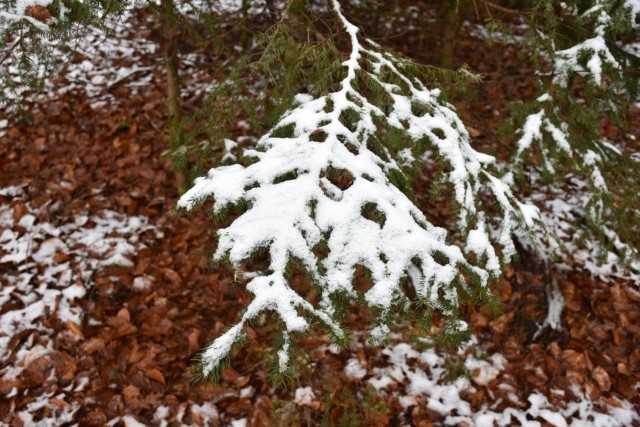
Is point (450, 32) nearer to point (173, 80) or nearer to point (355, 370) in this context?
point (173, 80)

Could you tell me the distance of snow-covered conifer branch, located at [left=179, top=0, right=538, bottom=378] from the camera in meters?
1.53

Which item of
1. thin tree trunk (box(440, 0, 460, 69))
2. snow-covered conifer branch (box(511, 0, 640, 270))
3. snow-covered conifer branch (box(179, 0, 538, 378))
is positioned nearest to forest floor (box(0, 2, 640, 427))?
snow-covered conifer branch (box(511, 0, 640, 270))

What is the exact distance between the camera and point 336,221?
5.41 feet

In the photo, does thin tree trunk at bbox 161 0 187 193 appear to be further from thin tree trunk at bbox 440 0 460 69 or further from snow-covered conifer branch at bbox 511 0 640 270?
thin tree trunk at bbox 440 0 460 69

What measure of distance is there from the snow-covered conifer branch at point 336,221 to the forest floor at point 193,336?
166cm

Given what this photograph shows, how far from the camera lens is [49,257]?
410cm

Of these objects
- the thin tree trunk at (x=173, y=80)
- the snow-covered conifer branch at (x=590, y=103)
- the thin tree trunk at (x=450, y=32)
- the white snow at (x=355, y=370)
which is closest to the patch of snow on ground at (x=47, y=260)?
the thin tree trunk at (x=173, y=80)

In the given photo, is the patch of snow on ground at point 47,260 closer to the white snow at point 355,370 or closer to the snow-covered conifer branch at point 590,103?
the white snow at point 355,370

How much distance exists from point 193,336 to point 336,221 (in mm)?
2450

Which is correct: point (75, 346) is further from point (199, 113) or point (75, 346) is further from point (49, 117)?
point (49, 117)

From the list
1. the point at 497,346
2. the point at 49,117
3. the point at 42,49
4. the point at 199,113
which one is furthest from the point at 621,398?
the point at 49,117

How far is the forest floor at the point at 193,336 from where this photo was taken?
3.22 m

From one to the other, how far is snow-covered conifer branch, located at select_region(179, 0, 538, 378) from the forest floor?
1.66 meters

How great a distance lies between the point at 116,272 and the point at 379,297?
127 inches
